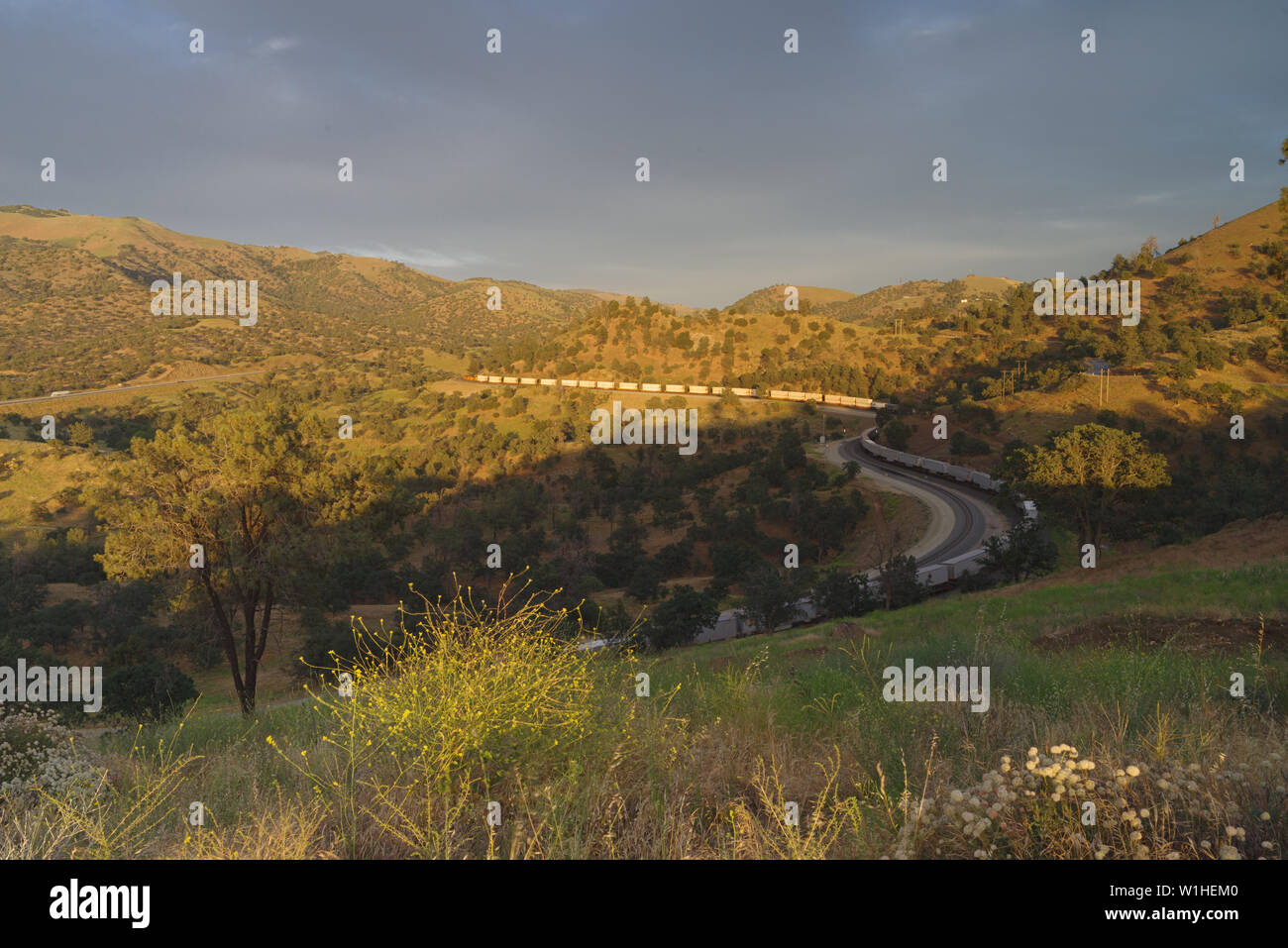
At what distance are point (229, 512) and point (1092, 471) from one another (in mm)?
33792

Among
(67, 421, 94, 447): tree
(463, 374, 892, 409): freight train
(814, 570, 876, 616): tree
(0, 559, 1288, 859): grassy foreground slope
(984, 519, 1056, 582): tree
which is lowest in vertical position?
(814, 570, 876, 616): tree

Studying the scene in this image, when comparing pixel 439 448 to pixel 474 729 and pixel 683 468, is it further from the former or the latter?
pixel 474 729

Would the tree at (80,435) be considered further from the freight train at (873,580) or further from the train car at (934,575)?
the train car at (934,575)

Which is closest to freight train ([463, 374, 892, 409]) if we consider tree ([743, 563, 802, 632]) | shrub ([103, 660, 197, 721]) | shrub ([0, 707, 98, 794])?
tree ([743, 563, 802, 632])

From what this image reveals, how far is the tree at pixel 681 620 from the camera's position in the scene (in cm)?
2875

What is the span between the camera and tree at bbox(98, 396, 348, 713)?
1678 centimetres

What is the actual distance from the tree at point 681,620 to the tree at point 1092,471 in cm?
1663

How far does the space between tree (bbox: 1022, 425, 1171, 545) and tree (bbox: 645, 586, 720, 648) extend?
54.6 feet

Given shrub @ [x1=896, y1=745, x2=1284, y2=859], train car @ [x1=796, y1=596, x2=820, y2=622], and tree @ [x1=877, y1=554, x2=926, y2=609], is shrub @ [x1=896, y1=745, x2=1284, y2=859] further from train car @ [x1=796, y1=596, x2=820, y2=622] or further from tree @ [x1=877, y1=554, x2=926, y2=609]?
train car @ [x1=796, y1=596, x2=820, y2=622]

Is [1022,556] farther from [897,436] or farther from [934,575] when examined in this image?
[897,436]

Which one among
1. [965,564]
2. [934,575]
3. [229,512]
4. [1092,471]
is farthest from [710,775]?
[1092,471]

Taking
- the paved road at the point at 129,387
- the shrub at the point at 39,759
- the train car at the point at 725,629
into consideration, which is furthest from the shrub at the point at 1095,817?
the paved road at the point at 129,387
